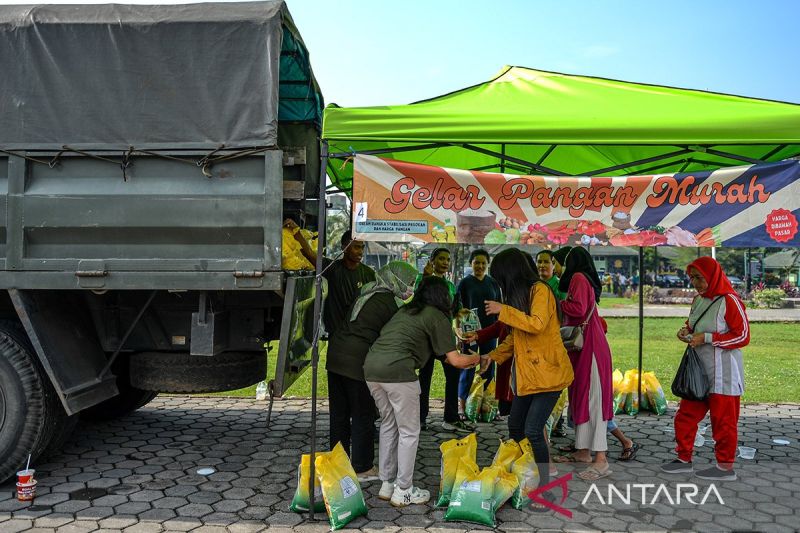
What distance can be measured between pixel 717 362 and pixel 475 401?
2.29m

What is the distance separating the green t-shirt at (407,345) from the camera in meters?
3.78

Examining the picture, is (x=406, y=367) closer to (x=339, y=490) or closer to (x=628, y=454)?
(x=339, y=490)

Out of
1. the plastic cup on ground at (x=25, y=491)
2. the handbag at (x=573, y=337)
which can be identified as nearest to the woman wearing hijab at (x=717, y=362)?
the handbag at (x=573, y=337)

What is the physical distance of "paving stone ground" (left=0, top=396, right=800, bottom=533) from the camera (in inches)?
144

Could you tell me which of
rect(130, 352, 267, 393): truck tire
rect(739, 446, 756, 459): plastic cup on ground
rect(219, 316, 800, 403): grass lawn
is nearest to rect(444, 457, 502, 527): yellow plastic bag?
rect(130, 352, 267, 393): truck tire

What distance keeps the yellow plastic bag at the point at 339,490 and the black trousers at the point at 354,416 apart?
1.71 ft

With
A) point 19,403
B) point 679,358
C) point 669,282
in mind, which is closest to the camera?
point 19,403

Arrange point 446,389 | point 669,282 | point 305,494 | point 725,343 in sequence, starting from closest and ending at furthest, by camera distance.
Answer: point 305,494 < point 725,343 < point 446,389 < point 669,282

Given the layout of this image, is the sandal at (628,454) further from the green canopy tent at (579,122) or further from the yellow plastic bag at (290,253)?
the yellow plastic bag at (290,253)

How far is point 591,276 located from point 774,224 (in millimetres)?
1238

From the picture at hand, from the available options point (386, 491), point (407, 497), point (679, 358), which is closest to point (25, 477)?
point (386, 491)

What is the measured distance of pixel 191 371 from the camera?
4.34 metres

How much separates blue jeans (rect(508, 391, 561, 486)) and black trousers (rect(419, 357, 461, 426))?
5.03ft

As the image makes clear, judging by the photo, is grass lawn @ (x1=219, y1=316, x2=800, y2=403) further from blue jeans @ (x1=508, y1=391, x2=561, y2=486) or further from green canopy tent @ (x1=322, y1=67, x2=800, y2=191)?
green canopy tent @ (x1=322, y1=67, x2=800, y2=191)
